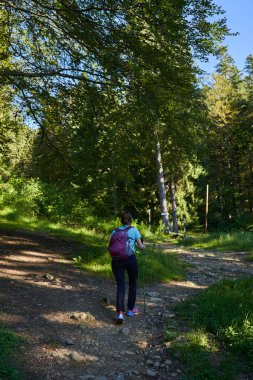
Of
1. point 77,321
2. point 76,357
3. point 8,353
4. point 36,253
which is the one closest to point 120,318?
point 77,321

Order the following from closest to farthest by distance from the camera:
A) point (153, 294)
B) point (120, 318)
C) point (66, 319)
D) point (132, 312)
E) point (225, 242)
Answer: point (66, 319), point (120, 318), point (132, 312), point (153, 294), point (225, 242)

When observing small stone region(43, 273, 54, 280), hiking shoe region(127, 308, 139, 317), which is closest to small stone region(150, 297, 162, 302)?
hiking shoe region(127, 308, 139, 317)

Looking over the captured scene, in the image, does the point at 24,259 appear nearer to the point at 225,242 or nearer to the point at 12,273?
the point at 12,273

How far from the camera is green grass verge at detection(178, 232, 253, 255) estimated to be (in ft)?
53.5

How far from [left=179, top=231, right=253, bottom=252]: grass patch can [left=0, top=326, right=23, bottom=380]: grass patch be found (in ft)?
42.2

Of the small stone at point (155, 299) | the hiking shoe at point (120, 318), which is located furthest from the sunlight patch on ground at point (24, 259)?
the hiking shoe at point (120, 318)

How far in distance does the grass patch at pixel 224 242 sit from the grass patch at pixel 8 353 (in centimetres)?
1287

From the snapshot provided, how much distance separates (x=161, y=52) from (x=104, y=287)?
5766mm

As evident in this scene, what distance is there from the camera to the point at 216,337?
546 cm

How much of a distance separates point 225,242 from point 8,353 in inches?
576

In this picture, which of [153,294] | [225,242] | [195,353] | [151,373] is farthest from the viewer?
[225,242]

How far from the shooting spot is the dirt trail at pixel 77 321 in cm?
448

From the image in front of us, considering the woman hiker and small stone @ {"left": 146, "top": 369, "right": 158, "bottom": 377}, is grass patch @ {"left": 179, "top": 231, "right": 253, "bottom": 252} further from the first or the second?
small stone @ {"left": 146, "top": 369, "right": 158, "bottom": 377}

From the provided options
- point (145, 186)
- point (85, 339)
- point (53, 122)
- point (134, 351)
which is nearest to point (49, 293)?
point (85, 339)
